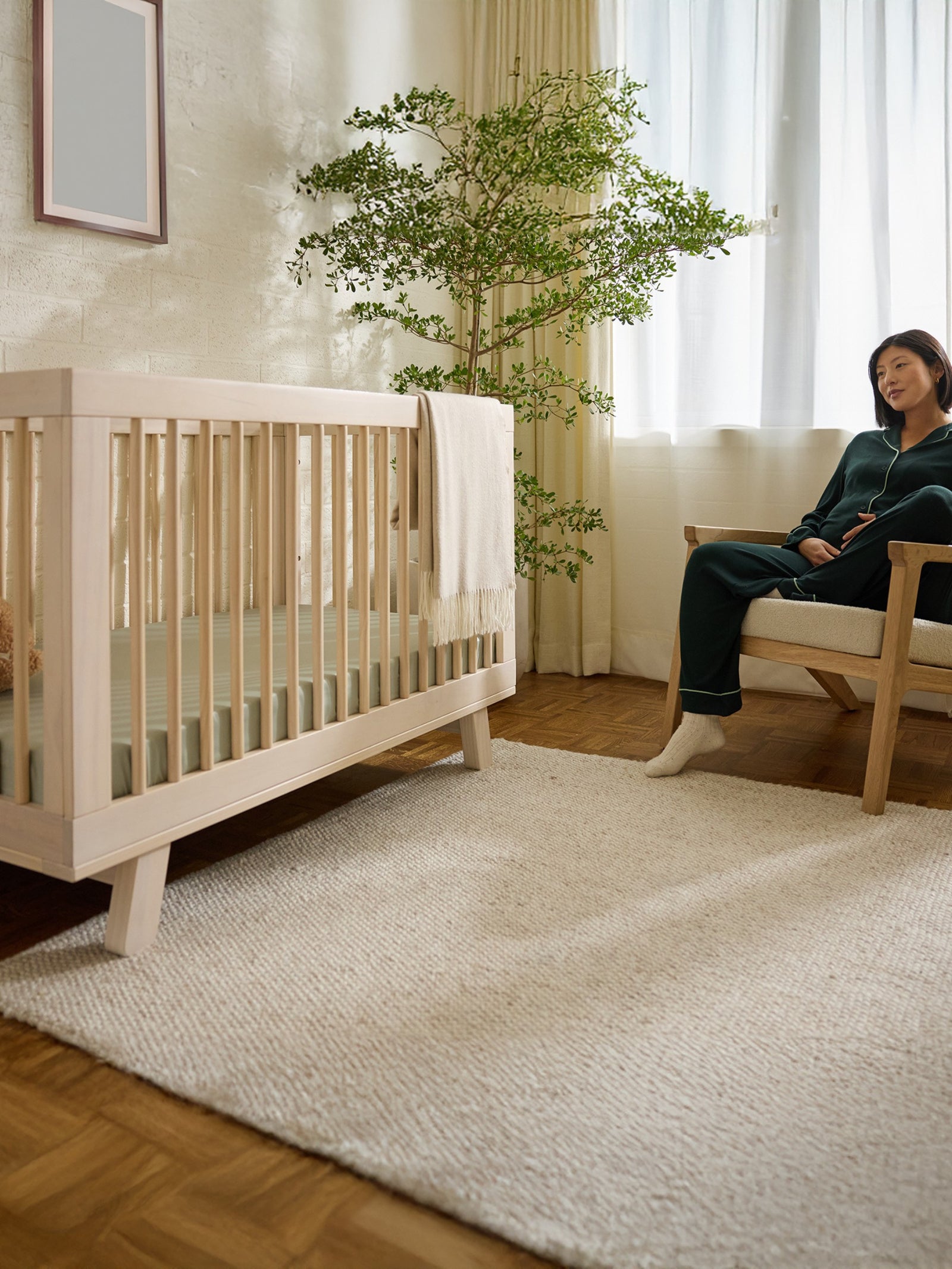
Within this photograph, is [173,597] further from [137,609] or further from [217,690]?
[217,690]

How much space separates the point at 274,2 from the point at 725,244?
1400mm

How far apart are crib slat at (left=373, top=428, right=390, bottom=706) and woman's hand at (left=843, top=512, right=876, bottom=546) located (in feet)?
3.69

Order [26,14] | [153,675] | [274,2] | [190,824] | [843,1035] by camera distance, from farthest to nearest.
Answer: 1. [274,2]
2. [26,14]
3. [153,675]
4. [190,824]
5. [843,1035]

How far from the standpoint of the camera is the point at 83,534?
132 centimetres

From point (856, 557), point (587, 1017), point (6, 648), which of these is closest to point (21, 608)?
point (6, 648)

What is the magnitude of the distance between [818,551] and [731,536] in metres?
0.25

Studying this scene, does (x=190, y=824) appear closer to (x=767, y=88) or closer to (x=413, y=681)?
(x=413, y=681)

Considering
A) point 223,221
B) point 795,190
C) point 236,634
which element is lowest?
point 236,634

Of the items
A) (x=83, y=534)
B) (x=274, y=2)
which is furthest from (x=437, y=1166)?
(x=274, y=2)

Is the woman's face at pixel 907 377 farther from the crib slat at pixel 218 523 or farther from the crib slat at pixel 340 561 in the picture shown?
the crib slat at pixel 218 523

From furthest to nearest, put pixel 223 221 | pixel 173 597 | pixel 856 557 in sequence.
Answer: pixel 223 221, pixel 856 557, pixel 173 597

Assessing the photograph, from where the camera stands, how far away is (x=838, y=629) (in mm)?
2201

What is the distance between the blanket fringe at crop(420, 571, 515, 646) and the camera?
2.05m

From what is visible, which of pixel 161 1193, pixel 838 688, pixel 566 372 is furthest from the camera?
pixel 566 372
